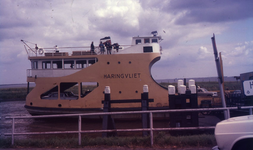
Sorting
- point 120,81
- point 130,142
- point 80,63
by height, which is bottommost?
point 130,142

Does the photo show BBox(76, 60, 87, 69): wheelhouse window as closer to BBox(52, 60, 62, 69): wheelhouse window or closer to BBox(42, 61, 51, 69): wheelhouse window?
BBox(52, 60, 62, 69): wheelhouse window

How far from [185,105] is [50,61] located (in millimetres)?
12084

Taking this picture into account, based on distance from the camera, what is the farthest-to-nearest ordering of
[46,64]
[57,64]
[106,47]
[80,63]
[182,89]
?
[80,63]
[57,64]
[46,64]
[106,47]
[182,89]

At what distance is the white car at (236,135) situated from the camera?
3.88 m

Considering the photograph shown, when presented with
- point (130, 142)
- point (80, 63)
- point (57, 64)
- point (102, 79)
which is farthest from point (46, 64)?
point (130, 142)

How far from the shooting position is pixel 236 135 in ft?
13.1

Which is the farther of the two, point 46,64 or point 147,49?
point 46,64

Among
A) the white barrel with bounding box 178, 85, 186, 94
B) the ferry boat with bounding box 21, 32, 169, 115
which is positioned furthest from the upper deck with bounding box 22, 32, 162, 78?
the white barrel with bounding box 178, 85, 186, 94

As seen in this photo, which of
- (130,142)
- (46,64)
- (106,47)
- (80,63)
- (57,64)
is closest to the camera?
(130,142)

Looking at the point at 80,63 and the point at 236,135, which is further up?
the point at 80,63

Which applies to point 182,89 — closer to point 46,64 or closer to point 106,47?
point 106,47

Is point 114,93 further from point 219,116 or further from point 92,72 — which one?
point 219,116

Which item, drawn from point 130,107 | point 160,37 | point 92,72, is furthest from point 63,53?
point 160,37

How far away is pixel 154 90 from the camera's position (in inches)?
597
